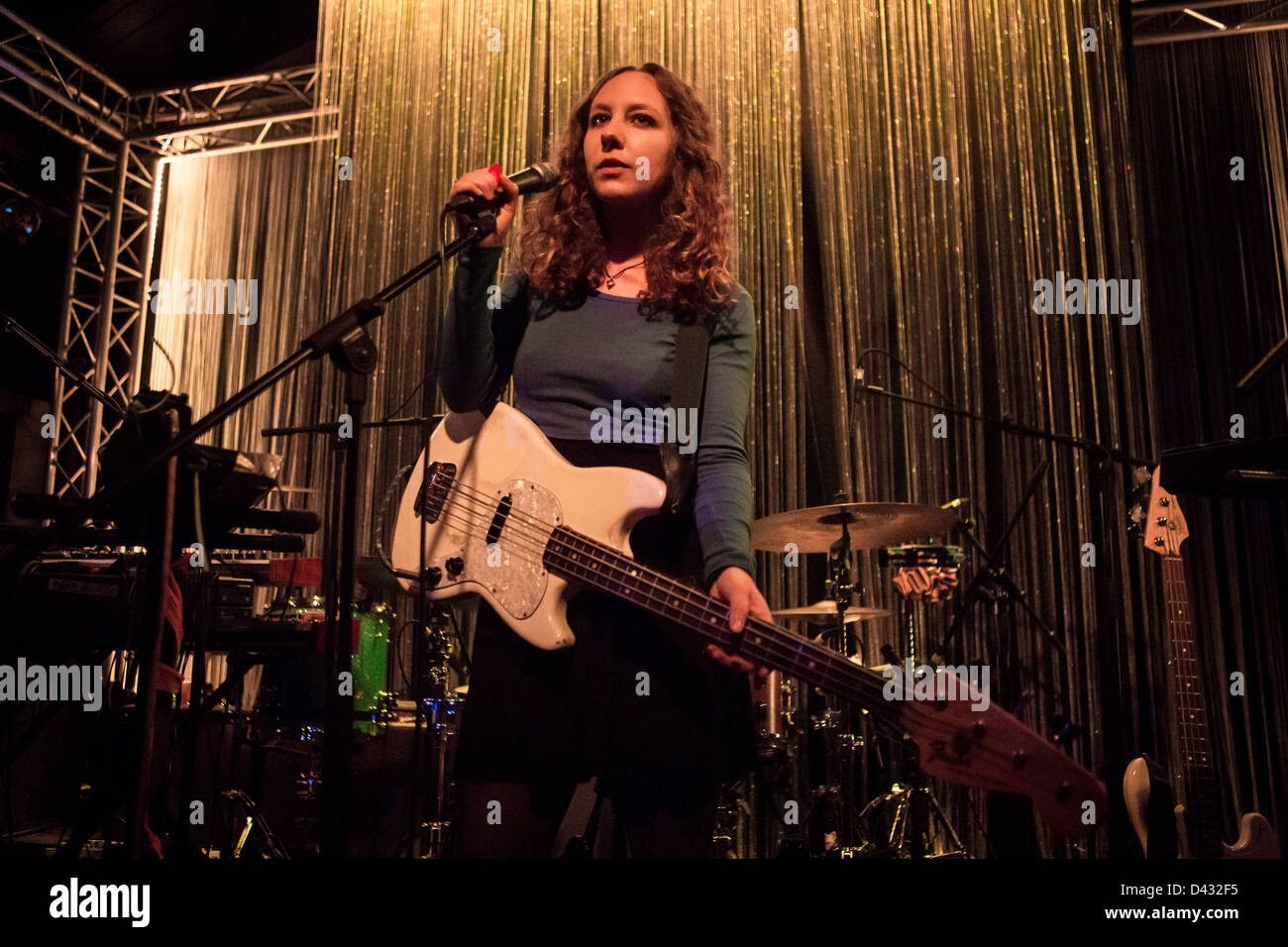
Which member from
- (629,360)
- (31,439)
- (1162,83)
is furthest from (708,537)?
(31,439)

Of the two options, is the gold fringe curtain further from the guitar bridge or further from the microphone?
the guitar bridge

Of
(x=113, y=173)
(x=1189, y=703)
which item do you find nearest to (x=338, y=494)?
(x=1189, y=703)

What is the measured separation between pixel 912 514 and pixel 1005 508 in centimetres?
158

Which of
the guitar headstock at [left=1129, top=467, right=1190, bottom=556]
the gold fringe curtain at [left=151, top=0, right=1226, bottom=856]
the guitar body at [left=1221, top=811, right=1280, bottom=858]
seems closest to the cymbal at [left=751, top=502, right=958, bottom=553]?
the guitar headstock at [left=1129, top=467, right=1190, bottom=556]

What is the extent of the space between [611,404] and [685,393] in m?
0.14

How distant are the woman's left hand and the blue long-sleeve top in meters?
0.03

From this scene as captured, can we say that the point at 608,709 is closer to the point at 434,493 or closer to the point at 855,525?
the point at 434,493

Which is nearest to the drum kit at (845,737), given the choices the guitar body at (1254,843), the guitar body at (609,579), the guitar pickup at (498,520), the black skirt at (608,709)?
the guitar body at (1254,843)

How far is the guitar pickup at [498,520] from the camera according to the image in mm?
1774

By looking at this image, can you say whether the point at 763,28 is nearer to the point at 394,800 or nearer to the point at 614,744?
the point at 394,800

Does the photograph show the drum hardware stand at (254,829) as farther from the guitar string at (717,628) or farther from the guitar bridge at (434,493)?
the guitar string at (717,628)

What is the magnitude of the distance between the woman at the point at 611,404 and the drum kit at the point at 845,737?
6.03ft

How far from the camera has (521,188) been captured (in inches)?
76.9

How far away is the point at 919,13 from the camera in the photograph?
5574 millimetres
